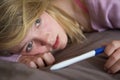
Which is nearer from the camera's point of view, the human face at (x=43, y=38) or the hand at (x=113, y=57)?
the hand at (x=113, y=57)

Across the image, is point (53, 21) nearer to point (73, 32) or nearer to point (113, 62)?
point (73, 32)

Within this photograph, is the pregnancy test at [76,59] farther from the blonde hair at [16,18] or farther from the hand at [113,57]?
the blonde hair at [16,18]

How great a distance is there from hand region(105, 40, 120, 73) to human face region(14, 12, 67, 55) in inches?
10.7

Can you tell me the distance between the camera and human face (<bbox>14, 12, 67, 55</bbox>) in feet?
3.18

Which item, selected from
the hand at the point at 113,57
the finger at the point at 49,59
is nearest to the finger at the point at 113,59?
the hand at the point at 113,57

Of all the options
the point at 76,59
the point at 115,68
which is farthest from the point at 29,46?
the point at 115,68

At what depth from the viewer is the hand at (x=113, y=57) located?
73cm

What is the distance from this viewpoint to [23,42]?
37.9 inches

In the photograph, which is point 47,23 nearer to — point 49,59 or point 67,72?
point 49,59

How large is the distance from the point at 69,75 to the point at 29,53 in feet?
1.05

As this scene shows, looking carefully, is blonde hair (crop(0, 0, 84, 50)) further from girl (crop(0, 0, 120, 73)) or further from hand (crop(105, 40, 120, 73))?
hand (crop(105, 40, 120, 73))

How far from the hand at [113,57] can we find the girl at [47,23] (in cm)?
2

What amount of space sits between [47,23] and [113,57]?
1.16 feet

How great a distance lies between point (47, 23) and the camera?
1028 mm
